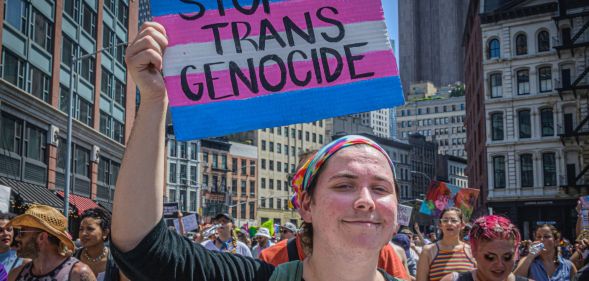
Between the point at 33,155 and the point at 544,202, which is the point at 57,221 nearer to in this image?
A: the point at 33,155

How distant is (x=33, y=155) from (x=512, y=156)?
109 ft

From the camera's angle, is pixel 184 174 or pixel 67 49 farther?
pixel 184 174

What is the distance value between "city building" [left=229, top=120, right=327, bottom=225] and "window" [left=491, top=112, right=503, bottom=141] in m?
42.4

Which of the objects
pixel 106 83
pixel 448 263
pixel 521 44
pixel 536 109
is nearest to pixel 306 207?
pixel 448 263

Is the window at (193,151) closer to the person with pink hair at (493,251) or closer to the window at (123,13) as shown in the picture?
the window at (123,13)

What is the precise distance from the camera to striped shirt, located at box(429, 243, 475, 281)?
6.77 meters

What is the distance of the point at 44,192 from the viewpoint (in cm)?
2977

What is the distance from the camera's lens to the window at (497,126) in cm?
5044

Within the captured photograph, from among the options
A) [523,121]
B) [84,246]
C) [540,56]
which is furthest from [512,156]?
[84,246]

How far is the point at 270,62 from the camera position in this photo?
3.92 meters

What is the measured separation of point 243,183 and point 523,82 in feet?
159

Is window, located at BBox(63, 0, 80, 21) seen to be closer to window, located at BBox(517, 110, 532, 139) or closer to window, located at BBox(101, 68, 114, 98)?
window, located at BBox(101, 68, 114, 98)

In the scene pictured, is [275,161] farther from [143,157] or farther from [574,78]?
[143,157]

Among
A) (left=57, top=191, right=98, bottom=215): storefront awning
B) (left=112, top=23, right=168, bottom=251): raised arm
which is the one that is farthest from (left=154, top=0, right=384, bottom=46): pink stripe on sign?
(left=57, top=191, right=98, bottom=215): storefront awning
